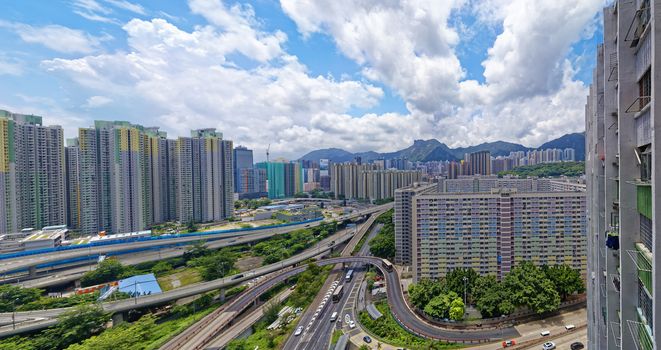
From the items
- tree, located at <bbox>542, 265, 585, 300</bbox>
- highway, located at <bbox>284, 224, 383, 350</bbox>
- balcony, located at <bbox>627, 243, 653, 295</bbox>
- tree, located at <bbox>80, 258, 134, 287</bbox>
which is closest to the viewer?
balcony, located at <bbox>627, 243, 653, 295</bbox>

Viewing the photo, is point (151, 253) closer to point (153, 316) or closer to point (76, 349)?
point (153, 316)

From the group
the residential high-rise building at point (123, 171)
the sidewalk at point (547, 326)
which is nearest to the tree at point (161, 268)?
the residential high-rise building at point (123, 171)

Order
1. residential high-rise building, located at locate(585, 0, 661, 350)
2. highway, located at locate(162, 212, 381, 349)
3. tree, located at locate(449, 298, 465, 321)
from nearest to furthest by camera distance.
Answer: residential high-rise building, located at locate(585, 0, 661, 350), highway, located at locate(162, 212, 381, 349), tree, located at locate(449, 298, 465, 321)

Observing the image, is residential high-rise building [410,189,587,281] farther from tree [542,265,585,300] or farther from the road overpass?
the road overpass

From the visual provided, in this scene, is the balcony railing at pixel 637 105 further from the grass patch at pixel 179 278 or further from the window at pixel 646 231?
the grass patch at pixel 179 278

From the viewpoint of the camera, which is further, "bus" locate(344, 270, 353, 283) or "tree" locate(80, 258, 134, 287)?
"bus" locate(344, 270, 353, 283)

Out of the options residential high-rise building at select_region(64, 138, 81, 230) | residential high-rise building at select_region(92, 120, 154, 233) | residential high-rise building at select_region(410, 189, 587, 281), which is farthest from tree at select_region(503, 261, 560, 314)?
residential high-rise building at select_region(64, 138, 81, 230)

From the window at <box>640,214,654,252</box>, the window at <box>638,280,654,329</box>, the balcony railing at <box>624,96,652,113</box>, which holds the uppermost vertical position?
the balcony railing at <box>624,96,652,113</box>
